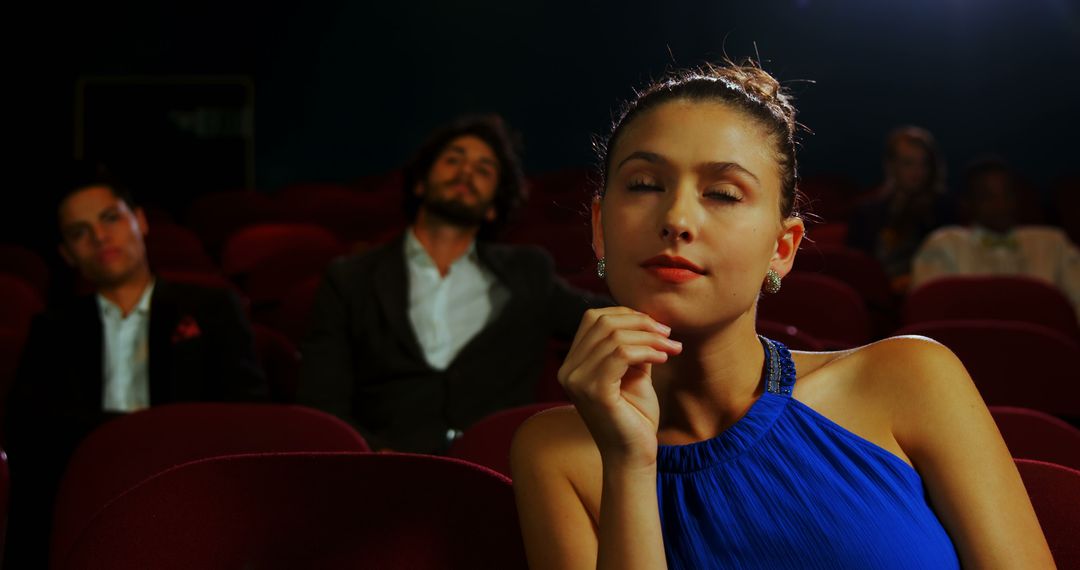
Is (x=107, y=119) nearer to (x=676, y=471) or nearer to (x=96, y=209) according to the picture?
(x=96, y=209)

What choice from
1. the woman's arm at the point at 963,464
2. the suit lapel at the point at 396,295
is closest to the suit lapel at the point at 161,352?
the suit lapel at the point at 396,295

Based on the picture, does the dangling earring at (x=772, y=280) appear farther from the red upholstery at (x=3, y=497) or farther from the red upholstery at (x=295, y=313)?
the red upholstery at (x=295, y=313)

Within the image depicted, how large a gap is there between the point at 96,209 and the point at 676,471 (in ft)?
6.98

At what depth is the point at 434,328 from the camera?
9.64 feet

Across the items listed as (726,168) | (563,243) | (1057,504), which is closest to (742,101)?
(726,168)

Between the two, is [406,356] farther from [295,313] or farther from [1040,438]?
[1040,438]

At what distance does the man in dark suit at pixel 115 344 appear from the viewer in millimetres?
2596

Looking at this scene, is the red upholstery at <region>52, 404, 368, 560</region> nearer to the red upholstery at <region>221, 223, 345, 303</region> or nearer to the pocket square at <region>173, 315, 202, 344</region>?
the pocket square at <region>173, 315, 202, 344</region>

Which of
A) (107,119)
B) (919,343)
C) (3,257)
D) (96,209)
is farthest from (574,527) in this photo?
(107,119)

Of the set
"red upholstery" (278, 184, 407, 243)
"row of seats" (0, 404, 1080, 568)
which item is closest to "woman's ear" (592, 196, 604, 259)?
"row of seats" (0, 404, 1080, 568)

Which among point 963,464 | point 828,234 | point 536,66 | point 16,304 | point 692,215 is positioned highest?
point 536,66

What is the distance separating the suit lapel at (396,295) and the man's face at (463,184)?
6.9 inches

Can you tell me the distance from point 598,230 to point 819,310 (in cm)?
219

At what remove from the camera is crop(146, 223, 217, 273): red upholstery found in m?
4.95
